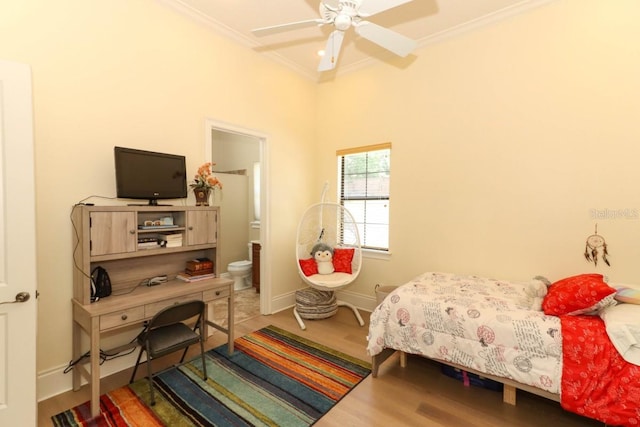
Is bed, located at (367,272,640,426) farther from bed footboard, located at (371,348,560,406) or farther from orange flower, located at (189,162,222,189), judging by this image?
orange flower, located at (189,162,222,189)

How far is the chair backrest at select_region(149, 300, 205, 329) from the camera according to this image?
205cm

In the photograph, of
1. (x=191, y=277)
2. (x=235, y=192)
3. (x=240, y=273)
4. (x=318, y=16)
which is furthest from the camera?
(x=235, y=192)

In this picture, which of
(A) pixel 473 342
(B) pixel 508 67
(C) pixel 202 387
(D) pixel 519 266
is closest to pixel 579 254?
(D) pixel 519 266

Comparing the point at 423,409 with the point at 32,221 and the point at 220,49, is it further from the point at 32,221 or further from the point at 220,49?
the point at 220,49

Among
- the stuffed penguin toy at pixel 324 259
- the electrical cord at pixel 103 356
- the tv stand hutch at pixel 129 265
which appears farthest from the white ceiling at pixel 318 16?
the electrical cord at pixel 103 356

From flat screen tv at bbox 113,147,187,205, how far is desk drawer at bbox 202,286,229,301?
2.95 ft

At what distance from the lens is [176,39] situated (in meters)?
2.75

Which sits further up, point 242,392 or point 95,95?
point 95,95

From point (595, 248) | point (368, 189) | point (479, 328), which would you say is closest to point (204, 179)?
point (368, 189)

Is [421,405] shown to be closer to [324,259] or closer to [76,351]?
[324,259]

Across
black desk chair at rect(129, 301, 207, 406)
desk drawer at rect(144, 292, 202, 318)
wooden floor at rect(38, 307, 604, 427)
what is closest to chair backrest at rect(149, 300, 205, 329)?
black desk chair at rect(129, 301, 207, 406)

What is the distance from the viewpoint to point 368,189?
3.92 meters

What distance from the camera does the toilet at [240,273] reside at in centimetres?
475

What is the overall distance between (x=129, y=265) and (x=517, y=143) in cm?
364
